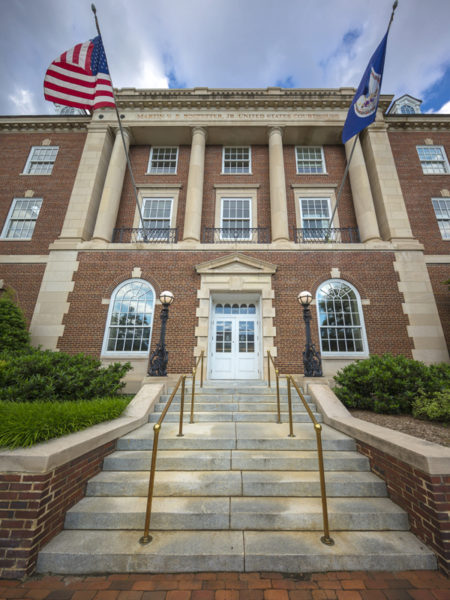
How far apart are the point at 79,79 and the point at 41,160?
8.44 meters

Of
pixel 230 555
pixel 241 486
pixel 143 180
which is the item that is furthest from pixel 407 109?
pixel 230 555

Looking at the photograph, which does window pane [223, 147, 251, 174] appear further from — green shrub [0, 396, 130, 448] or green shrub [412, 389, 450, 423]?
green shrub [0, 396, 130, 448]

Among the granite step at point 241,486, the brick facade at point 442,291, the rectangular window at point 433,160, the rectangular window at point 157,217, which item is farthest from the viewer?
the rectangular window at point 433,160

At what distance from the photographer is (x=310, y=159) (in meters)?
14.3

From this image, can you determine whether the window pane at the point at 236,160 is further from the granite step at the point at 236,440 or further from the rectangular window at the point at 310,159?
the granite step at the point at 236,440

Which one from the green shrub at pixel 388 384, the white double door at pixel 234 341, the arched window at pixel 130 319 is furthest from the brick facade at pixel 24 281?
the green shrub at pixel 388 384

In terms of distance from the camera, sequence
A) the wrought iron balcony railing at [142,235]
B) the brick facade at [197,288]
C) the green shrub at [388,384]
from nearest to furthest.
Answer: the green shrub at [388,384] < the brick facade at [197,288] < the wrought iron balcony railing at [142,235]

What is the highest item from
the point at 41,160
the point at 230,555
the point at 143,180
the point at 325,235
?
the point at 41,160

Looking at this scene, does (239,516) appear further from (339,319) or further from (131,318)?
(339,319)

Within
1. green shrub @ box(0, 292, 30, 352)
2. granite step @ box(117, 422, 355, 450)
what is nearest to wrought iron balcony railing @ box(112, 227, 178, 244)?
green shrub @ box(0, 292, 30, 352)

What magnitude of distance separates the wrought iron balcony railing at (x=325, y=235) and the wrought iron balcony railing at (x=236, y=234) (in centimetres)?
159

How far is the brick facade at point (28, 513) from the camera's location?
2688 mm

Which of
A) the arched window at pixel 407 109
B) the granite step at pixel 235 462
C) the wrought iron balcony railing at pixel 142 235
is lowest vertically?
the granite step at pixel 235 462

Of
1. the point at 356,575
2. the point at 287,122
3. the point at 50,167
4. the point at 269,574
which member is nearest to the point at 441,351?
the point at 356,575
